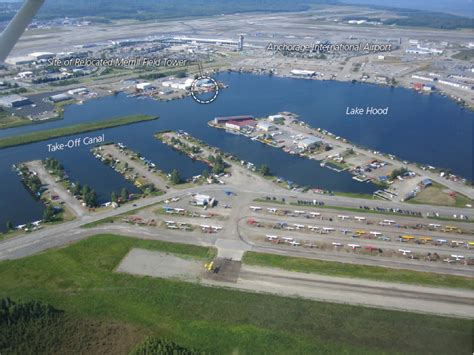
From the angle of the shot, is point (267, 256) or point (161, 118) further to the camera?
point (161, 118)

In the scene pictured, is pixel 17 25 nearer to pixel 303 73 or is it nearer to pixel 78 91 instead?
pixel 78 91

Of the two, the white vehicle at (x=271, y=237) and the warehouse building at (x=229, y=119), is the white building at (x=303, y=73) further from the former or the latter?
the white vehicle at (x=271, y=237)

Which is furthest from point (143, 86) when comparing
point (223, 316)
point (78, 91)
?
point (223, 316)

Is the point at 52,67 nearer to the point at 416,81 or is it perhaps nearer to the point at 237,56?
the point at 237,56

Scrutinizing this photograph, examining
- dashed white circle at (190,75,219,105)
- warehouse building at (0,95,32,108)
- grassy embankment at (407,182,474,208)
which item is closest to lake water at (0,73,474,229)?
dashed white circle at (190,75,219,105)

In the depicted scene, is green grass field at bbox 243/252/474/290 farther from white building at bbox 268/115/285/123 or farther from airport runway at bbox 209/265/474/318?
white building at bbox 268/115/285/123

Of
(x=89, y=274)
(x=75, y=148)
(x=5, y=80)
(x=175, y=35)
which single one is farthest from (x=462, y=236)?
(x=175, y=35)
